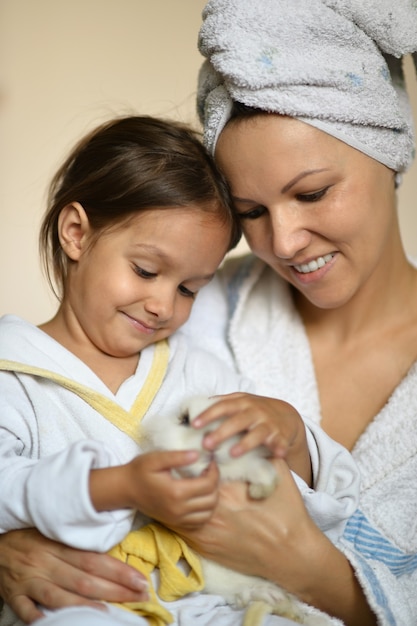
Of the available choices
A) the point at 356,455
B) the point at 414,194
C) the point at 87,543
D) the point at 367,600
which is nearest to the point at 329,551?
the point at 367,600

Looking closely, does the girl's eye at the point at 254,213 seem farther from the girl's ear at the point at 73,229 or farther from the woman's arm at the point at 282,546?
the woman's arm at the point at 282,546

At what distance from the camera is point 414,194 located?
2947mm

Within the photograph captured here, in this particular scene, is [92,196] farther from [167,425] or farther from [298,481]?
[298,481]

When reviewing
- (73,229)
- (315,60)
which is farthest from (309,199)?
(73,229)

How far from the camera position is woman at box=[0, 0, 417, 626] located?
1.39 meters

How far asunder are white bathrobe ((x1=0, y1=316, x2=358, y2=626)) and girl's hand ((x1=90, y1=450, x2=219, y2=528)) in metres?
0.03

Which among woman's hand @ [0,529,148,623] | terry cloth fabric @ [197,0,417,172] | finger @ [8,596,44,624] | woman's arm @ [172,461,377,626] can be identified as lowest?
finger @ [8,596,44,624]

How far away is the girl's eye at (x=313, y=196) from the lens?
1574 millimetres

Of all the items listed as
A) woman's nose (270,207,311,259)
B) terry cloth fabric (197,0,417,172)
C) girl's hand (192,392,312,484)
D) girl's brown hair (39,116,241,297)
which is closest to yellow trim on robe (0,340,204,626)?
girl's hand (192,392,312,484)

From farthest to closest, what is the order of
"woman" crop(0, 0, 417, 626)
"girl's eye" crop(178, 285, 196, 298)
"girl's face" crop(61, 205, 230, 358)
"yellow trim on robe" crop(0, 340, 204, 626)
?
"girl's eye" crop(178, 285, 196, 298) → "girl's face" crop(61, 205, 230, 358) → "woman" crop(0, 0, 417, 626) → "yellow trim on robe" crop(0, 340, 204, 626)

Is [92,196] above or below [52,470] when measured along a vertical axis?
above

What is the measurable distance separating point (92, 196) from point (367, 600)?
3.10ft

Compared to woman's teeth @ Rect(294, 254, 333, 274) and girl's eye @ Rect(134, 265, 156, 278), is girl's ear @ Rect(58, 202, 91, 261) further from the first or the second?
woman's teeth @ Rect(294, 254, 333, 274)

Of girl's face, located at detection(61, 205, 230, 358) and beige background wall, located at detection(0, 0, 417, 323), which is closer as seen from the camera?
girl's face, located at detection(61, 205, 230, 358)
